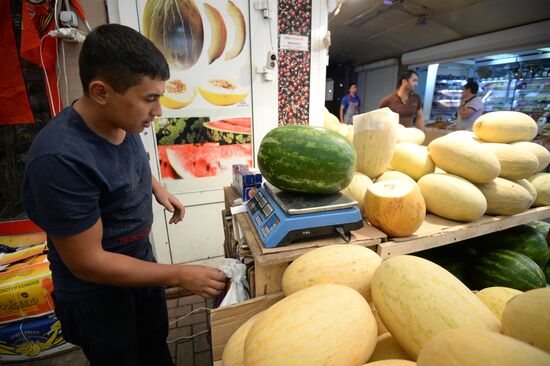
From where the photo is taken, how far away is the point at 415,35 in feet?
23.7

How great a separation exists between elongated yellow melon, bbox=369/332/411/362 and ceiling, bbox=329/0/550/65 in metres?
6.50

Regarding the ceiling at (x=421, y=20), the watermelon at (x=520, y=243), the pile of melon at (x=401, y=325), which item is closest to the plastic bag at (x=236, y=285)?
the pile of melon at (x=401, y=325)

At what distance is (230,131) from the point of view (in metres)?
2.68

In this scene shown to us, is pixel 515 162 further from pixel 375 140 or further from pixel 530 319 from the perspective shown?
pixel 530 319

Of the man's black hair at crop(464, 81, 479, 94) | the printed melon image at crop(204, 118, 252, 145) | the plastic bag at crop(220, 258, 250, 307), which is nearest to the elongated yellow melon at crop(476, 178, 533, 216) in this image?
the plastic bag at crop(220, 258, 250, 307)

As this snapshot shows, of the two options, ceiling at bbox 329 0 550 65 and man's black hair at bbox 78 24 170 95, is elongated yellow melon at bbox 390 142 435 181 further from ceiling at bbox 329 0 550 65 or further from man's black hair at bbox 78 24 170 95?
ceiling at bbox 329 0 550 65

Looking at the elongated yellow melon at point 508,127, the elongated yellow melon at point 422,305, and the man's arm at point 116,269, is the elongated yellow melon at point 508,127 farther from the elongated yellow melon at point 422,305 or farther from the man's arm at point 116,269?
the man's arm at point 116,269

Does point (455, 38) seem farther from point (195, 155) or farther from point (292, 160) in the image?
point (292, 160)

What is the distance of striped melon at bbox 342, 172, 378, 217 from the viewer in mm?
1323

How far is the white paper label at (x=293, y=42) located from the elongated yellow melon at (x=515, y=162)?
1971mm

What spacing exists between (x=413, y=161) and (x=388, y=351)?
A: 1.08 meters

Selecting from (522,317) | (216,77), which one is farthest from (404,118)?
(522,317)

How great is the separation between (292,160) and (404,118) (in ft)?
12.1

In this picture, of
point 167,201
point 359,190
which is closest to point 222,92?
point 167,201
